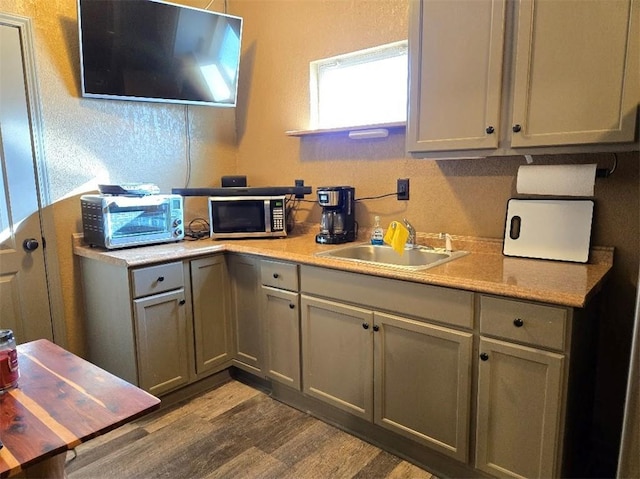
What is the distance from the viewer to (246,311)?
269 cm

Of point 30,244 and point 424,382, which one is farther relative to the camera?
point 30,244

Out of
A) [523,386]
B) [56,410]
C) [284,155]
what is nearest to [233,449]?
[56,410]

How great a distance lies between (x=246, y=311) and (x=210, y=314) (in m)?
0.22

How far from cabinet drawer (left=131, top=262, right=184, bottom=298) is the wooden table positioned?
3.15 ft

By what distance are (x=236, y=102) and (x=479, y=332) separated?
8.38 feet

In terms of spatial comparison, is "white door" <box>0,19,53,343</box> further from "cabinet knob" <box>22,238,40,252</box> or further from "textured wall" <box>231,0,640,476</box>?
"textured wall" <box>231,0,640,476</box>

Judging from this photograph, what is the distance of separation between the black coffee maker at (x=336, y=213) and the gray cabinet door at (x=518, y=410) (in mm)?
1157

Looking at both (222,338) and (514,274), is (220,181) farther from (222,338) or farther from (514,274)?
(514,274)

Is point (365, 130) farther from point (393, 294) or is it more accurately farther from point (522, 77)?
point (393, 294)

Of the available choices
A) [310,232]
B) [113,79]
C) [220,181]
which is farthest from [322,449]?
[113,79]

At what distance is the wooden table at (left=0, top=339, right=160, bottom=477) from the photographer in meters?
0.94

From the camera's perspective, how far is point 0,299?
94.3 inches

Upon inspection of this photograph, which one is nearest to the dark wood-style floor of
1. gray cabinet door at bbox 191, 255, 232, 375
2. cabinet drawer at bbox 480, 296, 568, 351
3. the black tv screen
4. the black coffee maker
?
gray cabinet door at bbox 191, 255, 232, 375

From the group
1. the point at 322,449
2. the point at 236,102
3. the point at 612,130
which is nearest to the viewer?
the point at 612,130
